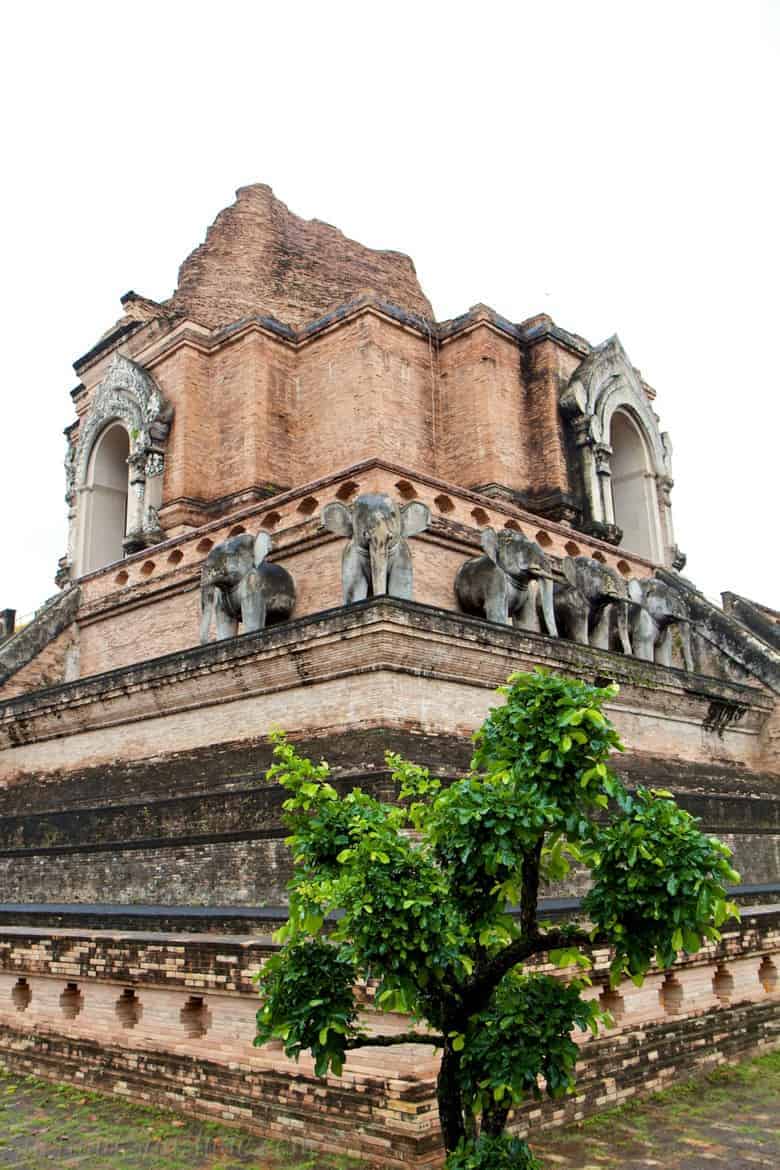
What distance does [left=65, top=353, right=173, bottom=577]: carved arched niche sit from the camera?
1792 cm

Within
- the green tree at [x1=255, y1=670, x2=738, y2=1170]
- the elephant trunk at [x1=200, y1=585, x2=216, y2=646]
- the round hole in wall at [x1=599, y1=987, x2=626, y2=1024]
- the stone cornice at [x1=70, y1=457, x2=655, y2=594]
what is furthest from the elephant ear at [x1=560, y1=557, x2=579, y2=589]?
the green tree at [x1=255, y1=670, x2=738, y2=1170]

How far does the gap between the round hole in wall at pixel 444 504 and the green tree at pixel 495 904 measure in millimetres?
10006

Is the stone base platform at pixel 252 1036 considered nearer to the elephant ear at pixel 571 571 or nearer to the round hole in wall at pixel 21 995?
the round hole in wall at pixel 21 995

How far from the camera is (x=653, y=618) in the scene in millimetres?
14516

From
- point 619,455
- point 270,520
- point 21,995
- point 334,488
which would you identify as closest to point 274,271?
point 270,520

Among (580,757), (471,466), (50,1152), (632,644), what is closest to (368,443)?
(471,466)

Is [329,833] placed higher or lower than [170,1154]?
higher

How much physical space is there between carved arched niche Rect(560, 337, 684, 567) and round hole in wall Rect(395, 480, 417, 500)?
4.67 meters

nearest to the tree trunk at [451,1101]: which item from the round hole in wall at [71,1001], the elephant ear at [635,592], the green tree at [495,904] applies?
the green tree at [495,904]

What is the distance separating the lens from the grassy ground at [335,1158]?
632 cm

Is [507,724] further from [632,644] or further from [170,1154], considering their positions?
[632,644]

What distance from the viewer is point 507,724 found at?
177 inches

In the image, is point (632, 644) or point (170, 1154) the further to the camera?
point (632, 644)

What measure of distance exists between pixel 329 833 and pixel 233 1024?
3.29 m
